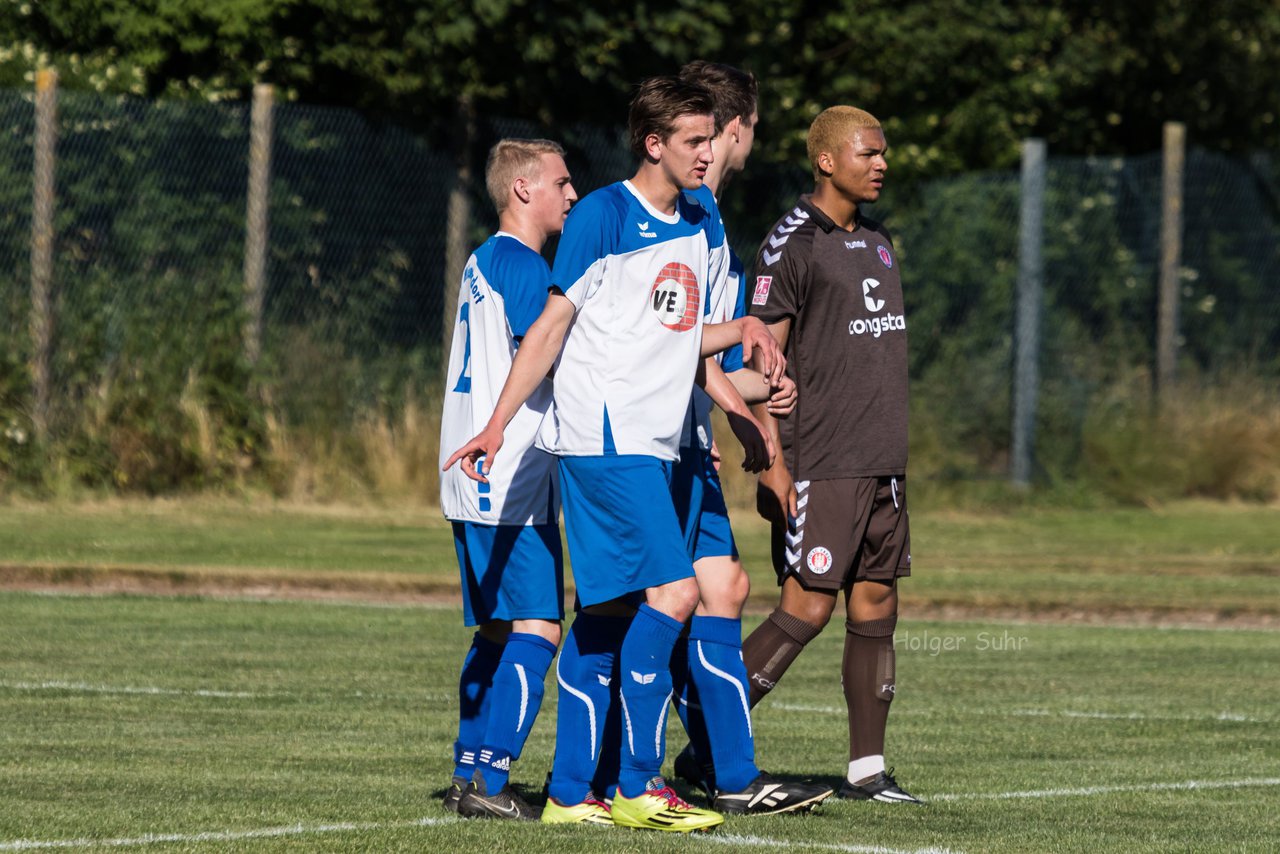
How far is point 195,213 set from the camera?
60.6 ft

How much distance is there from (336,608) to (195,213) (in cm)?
645

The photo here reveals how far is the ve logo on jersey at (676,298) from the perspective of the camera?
6484 mm

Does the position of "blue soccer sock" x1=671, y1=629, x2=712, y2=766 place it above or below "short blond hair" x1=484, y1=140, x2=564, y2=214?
below

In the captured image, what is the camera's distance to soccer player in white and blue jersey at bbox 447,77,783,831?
21.0ft

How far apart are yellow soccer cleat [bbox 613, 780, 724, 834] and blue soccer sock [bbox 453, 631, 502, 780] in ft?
1.83

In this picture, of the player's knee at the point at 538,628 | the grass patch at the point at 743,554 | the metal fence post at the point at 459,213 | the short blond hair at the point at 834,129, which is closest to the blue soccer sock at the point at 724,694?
the player's knee at the point at 538,628

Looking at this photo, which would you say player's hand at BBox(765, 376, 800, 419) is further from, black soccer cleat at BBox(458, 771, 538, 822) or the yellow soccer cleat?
black soccer cleat at BBox(458, 771, 538, 822)

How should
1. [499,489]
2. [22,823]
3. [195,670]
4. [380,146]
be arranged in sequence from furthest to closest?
[380,146], [195,670], [499,489], [22,823]

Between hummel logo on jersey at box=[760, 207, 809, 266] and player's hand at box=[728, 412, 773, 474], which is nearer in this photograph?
player's hand at box=[728, 412, 773, 474]

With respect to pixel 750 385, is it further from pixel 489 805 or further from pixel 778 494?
pixel 489 805

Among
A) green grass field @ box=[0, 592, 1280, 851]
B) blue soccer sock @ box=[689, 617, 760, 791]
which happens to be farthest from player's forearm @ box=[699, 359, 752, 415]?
green grass field @ box=[0, 592, 1280, 851]

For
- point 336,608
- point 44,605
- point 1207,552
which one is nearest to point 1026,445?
point 1207,552

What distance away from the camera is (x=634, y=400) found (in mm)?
6441

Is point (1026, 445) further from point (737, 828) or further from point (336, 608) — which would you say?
point (737, 828)
